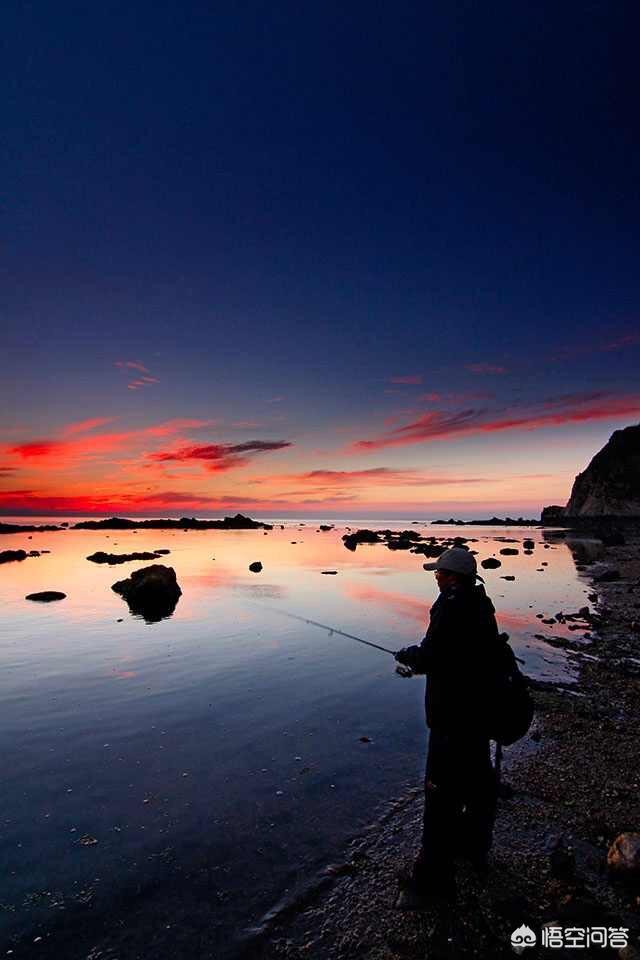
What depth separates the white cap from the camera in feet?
18.6

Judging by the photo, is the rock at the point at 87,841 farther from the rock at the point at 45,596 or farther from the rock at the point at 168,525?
the rock at the point at 168,525

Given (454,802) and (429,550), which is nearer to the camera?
(454,802)

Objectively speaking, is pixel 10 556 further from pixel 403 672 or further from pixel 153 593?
pixel 403 672

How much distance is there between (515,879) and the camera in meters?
5.89

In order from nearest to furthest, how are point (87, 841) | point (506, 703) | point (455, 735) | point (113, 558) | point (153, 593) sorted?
point (506, 703) → point (455, 735) → point (87, 841) → point (153, 593) → point (113, 558)

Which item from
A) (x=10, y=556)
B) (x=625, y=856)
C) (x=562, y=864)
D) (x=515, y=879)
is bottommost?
(x=515, y=879)

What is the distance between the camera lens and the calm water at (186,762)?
19.3ft

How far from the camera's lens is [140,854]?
22.0 ft

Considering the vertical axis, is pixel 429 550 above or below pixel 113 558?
below

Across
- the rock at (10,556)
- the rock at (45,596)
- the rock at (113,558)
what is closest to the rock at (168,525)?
the rock at (10,556)

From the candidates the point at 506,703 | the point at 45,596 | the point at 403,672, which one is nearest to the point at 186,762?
the point at 506,703

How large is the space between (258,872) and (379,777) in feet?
10.1

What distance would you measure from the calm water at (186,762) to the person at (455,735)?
180cm

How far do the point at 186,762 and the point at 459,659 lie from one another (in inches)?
269
